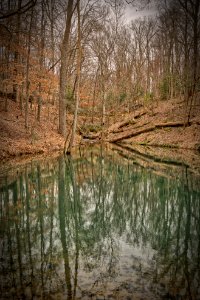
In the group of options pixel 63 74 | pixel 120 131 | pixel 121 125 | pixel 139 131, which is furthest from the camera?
pixel 121 125

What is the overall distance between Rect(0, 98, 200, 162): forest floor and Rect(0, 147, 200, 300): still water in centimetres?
610

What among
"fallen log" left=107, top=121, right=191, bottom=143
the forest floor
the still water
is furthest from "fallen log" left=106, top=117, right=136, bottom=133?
the still water

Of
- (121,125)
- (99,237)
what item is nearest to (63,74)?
(121,125)

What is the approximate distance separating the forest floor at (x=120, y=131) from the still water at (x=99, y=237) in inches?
240

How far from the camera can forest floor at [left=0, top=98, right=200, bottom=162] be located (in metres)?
16.1

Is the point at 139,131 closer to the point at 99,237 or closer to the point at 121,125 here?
the point at 121,125

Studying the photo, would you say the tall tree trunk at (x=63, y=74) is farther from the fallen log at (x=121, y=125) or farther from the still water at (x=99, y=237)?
the still water at (x=99, y=237)

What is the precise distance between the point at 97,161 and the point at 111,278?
11.0m

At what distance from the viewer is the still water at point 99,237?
347 centimetres

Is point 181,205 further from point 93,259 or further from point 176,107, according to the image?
point 176,107

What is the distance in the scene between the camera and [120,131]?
27828 mm

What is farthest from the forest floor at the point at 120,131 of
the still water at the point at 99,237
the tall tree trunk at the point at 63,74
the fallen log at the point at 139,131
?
the still water at the point at 99,237

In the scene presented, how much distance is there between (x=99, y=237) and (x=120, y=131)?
2304cm

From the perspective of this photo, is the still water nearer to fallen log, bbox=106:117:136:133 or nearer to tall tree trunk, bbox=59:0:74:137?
tall tree trunk, bbox=59:0:74:137
